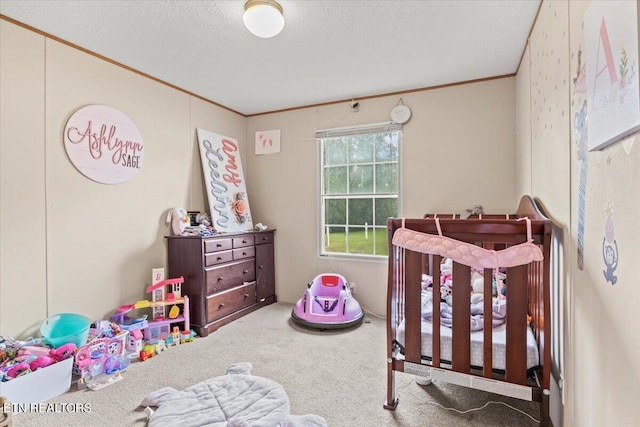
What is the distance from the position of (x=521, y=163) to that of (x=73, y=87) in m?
3.55

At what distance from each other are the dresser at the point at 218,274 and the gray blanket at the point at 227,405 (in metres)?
0.98

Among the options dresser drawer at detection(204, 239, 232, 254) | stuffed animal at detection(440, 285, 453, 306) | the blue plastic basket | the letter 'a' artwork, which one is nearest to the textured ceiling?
the letter 'a' artwork

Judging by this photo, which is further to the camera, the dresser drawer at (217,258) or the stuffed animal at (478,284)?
the dresser drawer at (217,258)

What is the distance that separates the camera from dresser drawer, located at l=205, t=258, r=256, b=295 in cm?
293

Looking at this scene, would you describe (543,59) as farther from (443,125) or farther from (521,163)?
(443,125)

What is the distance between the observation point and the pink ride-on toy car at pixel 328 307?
2.92m

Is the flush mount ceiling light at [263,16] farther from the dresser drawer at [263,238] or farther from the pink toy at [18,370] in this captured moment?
the pink toy at [18,370]

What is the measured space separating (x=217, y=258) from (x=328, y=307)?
3.80ft

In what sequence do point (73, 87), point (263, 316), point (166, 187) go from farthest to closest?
point (263, 316) → point (166, 187) → point (73, 87)

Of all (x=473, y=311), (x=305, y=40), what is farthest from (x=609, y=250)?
(x=305, y=40)

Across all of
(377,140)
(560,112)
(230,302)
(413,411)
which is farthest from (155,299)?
(560,112)

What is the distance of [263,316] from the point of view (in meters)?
3.31

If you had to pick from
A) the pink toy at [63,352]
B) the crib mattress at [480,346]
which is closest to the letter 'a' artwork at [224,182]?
the pink toy at [63,352]

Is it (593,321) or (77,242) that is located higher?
(77,242)
